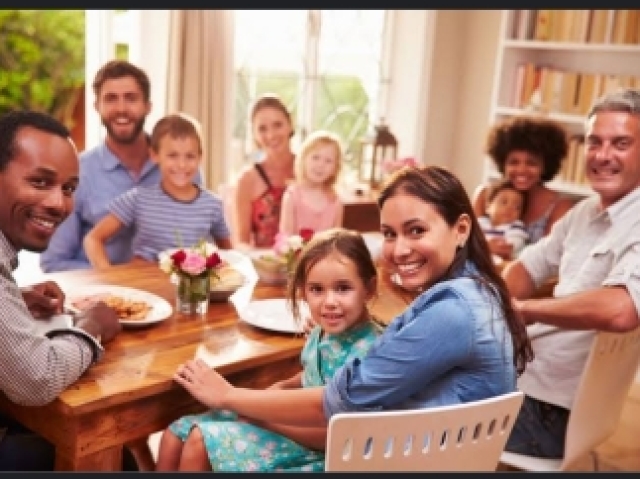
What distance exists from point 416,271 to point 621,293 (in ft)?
2.46

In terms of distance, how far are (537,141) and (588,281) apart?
42.9 inches

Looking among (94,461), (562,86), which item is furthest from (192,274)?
(562,86)

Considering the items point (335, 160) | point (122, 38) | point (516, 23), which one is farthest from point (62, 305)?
point (516, 23)

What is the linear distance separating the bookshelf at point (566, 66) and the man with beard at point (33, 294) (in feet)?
11.0

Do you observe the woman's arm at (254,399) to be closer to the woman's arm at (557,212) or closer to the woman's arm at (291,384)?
the woman's arm at (291,384)

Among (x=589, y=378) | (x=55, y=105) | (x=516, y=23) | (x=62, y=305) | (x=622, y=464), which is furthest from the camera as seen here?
(x=55, y=105)

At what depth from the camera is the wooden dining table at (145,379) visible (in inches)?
59.6

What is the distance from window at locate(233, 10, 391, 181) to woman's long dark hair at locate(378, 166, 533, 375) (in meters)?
2.86

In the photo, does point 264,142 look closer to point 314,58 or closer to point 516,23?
point 314,58

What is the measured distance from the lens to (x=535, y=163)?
3.12m

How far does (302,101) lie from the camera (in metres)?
4.87

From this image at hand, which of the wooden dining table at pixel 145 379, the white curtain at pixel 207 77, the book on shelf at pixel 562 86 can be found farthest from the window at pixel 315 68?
the wooden dining table at pixel 145 379

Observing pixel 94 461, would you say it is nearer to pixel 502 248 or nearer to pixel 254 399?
pixel 254 399

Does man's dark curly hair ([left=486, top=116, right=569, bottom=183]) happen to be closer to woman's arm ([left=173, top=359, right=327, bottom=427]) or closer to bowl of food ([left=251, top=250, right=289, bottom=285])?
bowl of food ([left=251, top=250, right=289, bottom=285])
